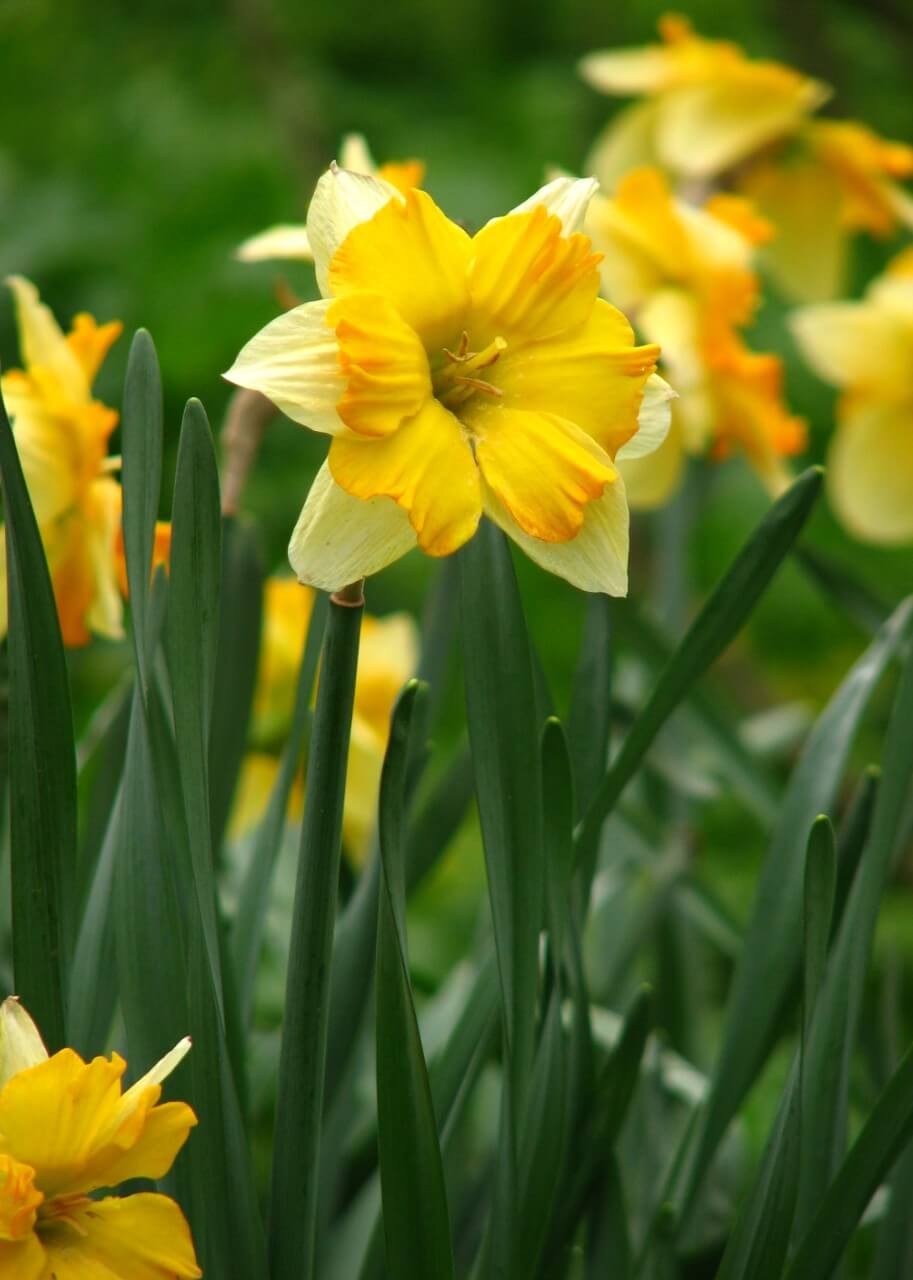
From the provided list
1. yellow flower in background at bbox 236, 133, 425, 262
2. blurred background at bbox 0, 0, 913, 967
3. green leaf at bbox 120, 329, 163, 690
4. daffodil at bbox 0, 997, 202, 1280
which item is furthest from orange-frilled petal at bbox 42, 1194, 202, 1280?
blurred background at bbox 0, 0, 913, 967

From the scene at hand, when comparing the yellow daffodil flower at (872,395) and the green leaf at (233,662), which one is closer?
the green leaf at (233,662)

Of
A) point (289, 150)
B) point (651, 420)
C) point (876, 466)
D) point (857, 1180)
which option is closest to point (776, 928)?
point (857, 1180)

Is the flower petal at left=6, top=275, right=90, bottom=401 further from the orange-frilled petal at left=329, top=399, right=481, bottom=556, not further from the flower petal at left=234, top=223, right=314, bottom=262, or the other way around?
the orange-frilled petal at left=329, top=399, right=481, bottom=556

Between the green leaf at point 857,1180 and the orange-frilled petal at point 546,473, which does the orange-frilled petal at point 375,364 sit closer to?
the orange-frilled petal at point 546,473

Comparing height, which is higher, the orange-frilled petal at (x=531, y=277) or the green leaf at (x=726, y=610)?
the orange-frilled petal at (x=531, y=277)

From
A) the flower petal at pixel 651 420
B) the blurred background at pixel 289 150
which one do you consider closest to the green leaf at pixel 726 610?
the flower petal at pixel 651 420

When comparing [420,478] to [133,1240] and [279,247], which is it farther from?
[279,247]
